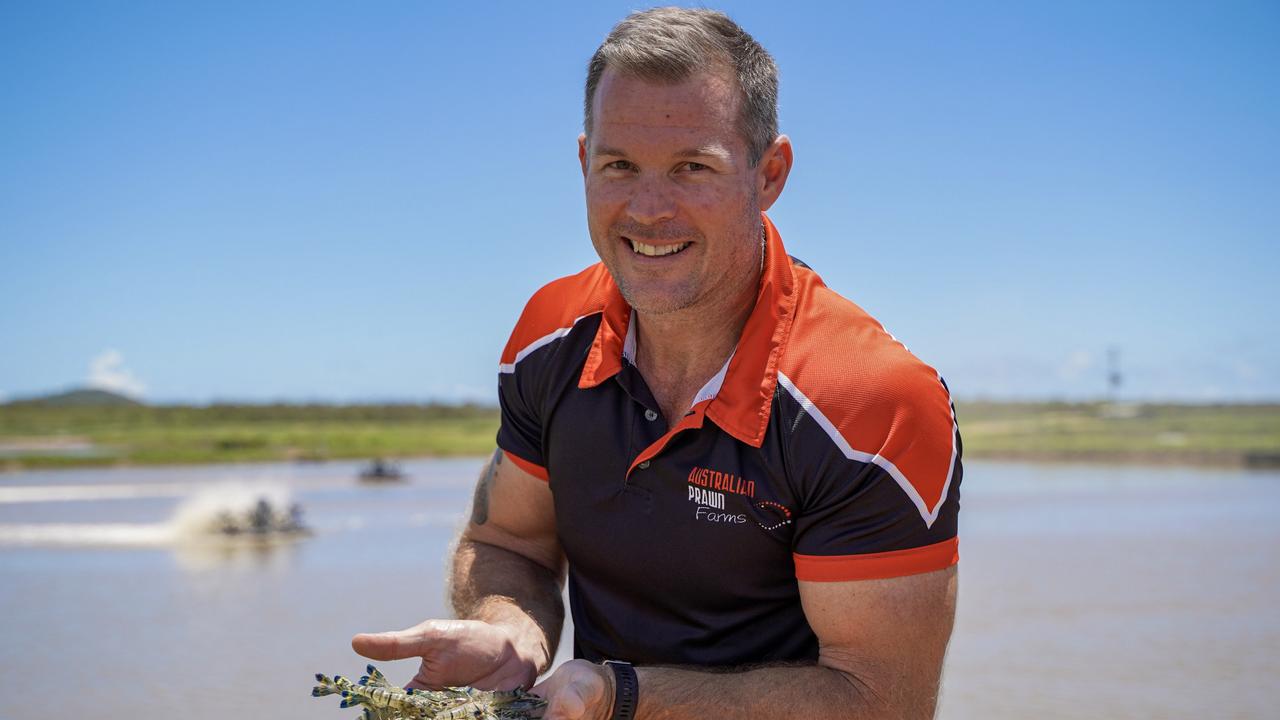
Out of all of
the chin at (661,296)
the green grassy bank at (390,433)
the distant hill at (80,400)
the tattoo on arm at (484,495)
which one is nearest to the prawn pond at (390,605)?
the tattoo on arm at (484,495)

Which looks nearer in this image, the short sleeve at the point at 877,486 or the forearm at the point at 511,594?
the short sleeve at the point at 877,486

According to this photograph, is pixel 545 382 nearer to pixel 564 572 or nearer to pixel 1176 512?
pixel 564 572

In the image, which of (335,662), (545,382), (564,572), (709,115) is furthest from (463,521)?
(335,662)

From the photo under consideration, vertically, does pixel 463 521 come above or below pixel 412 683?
above

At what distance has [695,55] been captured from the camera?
260cm

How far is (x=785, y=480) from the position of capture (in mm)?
2561

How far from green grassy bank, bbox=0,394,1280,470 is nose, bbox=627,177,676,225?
32667 millimetres

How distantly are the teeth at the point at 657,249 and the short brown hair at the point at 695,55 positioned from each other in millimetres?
285

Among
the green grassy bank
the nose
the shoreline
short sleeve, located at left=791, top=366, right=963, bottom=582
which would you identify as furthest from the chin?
the green grassy bank

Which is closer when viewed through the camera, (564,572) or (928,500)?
(928,500)

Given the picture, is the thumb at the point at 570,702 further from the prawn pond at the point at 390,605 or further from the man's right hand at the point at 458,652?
the prawn pond at the point at 390,605

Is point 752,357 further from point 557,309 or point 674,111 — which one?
point 557,309

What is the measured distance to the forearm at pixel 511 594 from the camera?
9.77ft

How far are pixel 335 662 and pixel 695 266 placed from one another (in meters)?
7.95
